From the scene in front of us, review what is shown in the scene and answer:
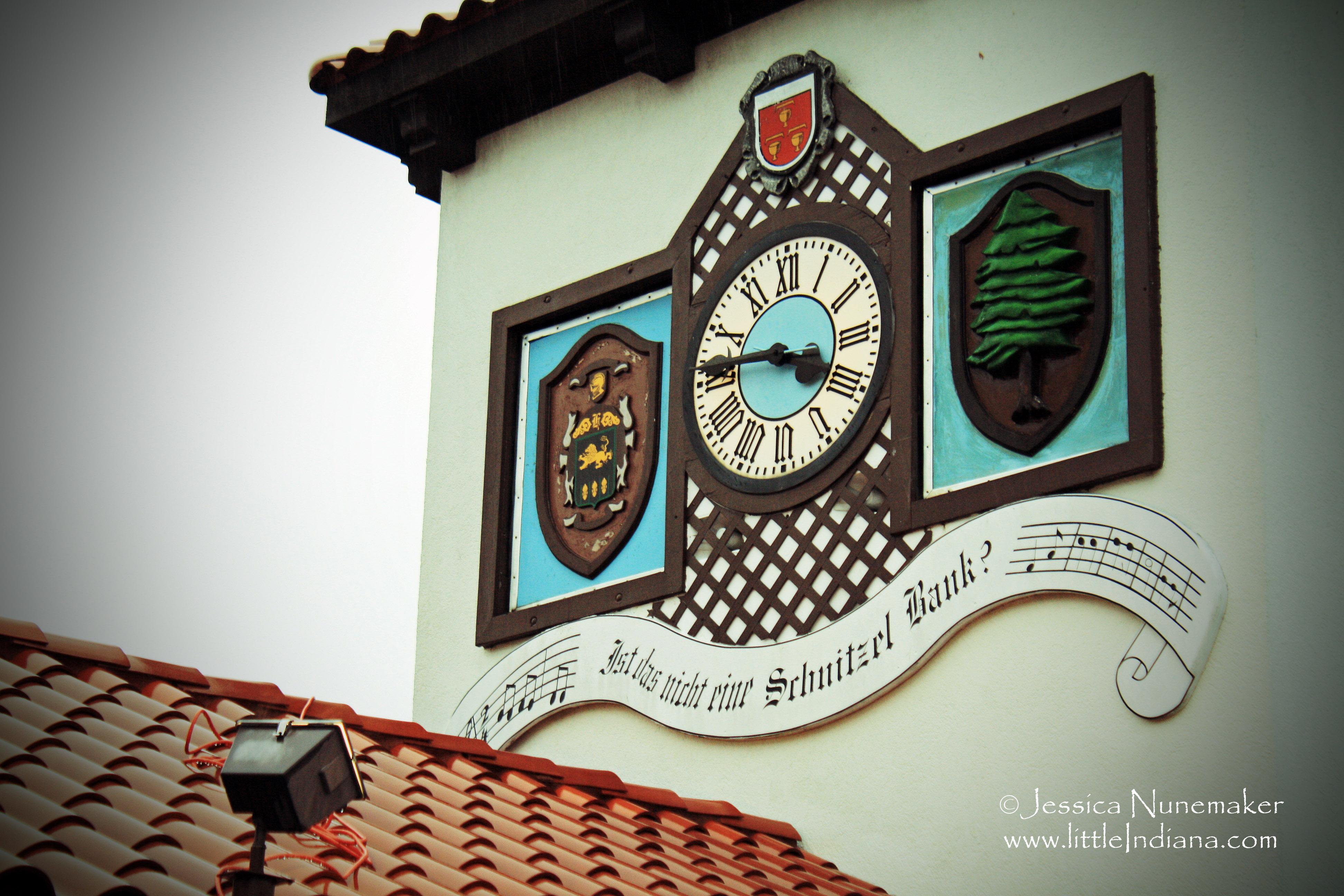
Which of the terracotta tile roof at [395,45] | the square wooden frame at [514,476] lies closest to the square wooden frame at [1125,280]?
the square wooden frame at [514,476]

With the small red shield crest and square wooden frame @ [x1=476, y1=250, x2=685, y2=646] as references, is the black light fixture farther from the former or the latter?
the small red shield crest

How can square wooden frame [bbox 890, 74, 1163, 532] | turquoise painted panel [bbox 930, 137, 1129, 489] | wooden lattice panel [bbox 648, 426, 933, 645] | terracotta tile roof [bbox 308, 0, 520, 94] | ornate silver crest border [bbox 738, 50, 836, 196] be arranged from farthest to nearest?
terracotta tile roof [bbox 308, 0, 520, 94]
ornate silver crest border [bbox 738, 50, 836, 196]
wooden lattice panel [bbox 648, 426, 933, 645]
turquoise painted panel [bbox 930, 137, 1129, 489]
square wooden frame [bbox 890, 74, 1163, 532]

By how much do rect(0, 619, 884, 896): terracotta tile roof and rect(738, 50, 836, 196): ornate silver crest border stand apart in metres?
2.54

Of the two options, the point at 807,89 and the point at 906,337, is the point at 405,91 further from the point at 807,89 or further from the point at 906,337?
the point at 906,337

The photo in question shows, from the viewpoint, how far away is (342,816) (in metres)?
4.57

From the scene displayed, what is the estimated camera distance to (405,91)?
7773 millimetres

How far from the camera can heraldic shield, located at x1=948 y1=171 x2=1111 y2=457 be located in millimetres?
5531

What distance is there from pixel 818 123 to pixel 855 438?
1400 millimetres

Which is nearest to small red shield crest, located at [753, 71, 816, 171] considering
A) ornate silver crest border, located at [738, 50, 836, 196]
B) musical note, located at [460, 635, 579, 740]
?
ornate silver crest border, located at [738, 50, 836, 196]

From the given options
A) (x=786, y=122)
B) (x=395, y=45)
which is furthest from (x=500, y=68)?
(x=786, y=122)

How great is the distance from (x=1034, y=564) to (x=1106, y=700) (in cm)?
52

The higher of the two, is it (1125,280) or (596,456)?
(1125,280)

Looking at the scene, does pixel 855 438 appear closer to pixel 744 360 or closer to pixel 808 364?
pixel 808 364

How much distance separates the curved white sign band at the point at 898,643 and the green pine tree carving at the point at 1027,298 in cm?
51
